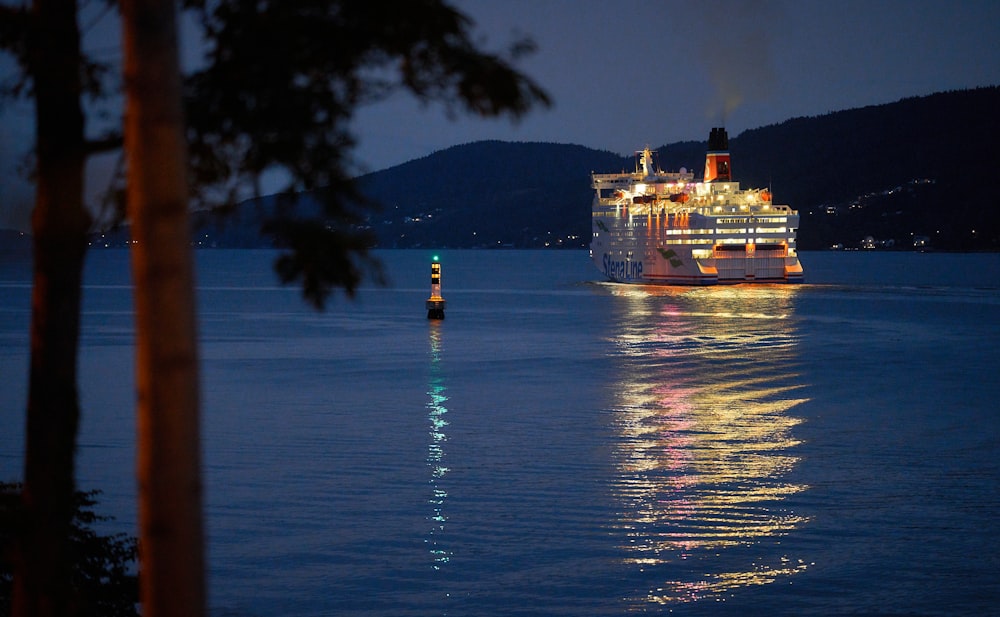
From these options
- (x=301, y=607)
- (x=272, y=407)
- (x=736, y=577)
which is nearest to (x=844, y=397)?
(x=272, y=407)

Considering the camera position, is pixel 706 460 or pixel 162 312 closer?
pixel 162 312

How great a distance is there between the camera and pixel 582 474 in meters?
15.6

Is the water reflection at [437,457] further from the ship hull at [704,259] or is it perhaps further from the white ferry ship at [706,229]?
the ship hull at [704,259]

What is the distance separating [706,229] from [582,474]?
56500mm

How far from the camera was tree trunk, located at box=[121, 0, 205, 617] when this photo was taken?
3539 mm

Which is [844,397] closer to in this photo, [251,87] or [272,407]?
[272,407]

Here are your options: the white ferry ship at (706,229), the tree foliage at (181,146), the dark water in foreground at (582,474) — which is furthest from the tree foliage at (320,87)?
the white ferry ship at (706,229)

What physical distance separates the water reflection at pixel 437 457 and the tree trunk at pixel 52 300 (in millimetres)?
6748

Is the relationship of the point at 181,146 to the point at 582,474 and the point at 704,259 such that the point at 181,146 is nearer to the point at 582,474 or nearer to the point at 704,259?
the point at 582,474

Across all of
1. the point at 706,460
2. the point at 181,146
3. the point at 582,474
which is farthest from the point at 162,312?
the point at 706,460

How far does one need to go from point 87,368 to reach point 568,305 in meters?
34.1

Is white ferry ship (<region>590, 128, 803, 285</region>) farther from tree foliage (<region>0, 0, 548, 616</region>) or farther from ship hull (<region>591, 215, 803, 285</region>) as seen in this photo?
tree foliage (<region>0, 0, 548, 616</region>)

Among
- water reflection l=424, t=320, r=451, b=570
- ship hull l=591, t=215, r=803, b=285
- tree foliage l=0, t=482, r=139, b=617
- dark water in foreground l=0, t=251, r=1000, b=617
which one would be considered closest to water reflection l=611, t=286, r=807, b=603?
dark water in foreground l=0, t=251, r=1000, b=617

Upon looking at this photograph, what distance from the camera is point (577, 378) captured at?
28.0 metres
